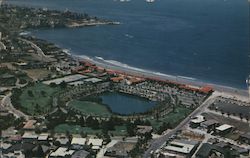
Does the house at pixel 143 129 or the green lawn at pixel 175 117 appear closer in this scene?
the house at pixel 143 129

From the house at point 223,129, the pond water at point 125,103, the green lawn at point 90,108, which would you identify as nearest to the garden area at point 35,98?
the green lawn at point 90,108

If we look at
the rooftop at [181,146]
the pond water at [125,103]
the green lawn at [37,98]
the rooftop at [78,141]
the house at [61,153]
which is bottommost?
the pond water at [125,103]

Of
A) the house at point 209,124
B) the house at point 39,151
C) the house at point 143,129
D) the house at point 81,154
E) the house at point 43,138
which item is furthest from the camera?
the house at point 209,124

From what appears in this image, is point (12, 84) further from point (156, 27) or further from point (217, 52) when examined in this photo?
point (156, 27)

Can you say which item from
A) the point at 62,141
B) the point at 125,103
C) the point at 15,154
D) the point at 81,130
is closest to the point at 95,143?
the point at 62,141

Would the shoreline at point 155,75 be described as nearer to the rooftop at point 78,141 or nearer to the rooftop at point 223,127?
the rooftop at point 223,127
